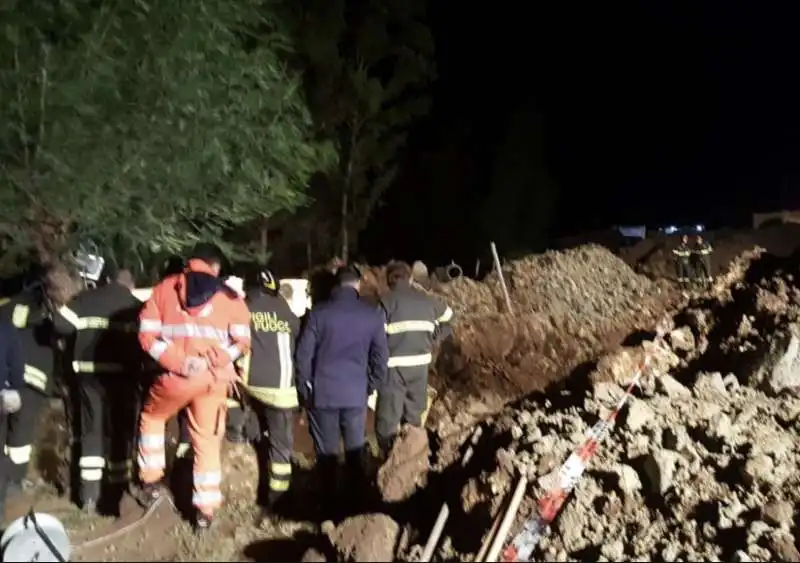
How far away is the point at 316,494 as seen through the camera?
7465mm

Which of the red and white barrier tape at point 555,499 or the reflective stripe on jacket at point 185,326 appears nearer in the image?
the red and white barrier tape at point 555,499

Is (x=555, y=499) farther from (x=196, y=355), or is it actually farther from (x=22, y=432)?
(x=22, y=432)

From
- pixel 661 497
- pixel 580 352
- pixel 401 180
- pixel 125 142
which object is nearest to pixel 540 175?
pixel 401 180

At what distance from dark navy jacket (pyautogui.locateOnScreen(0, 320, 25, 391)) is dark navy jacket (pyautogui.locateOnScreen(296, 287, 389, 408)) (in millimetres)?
2192

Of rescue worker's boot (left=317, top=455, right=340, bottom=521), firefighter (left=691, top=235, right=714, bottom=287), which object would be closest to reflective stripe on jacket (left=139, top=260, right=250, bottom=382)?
rescue worker's boot (left=317, top=455, right=340, bottom=521)

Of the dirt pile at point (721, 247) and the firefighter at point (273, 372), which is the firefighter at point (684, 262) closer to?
the dirt pile at point (721, 247)

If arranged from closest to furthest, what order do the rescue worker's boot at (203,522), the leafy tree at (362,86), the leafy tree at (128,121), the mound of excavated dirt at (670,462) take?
1. the mound of excavated dirt at (670,462)
2. the rescue worker's boot at (203,522)
3. the leafy tree at (128,121)
4. the leafy tree at (362,86)

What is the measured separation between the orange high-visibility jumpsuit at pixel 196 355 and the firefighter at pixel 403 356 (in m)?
1.68

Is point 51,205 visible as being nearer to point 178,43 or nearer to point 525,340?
point 178,43

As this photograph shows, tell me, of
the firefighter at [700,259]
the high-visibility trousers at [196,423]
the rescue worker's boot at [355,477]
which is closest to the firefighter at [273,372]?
the rescue worker's boot at [355,477]

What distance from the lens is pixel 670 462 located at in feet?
20.2

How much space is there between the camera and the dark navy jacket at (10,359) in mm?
6973

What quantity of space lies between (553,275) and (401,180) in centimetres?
1998

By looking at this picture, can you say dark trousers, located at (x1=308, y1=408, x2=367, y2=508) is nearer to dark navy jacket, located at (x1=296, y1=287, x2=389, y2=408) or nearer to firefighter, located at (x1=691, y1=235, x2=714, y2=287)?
dark navy jacket, located at (x1=296, y1=287, x2=389, y2=408)
